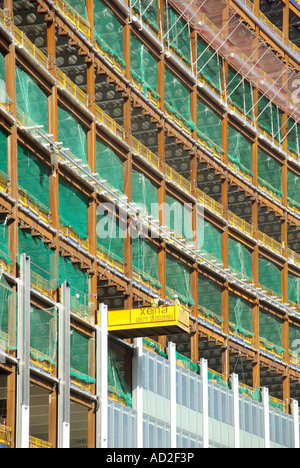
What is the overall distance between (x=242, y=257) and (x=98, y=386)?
25.4 meters

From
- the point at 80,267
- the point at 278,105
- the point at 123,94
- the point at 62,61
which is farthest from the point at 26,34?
the point at 278,105

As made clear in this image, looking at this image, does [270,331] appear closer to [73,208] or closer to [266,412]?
[266,412]

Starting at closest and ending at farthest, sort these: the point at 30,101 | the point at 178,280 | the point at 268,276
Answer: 1. the point at 30,101
2. the point at 178,280
3. the point at 268,276

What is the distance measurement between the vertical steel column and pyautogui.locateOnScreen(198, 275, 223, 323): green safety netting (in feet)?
53.5

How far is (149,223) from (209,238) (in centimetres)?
973

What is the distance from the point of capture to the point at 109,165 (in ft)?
245

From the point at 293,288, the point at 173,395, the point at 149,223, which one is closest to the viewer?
the point at 173,395

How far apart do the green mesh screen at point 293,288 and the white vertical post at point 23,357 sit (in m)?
39.2

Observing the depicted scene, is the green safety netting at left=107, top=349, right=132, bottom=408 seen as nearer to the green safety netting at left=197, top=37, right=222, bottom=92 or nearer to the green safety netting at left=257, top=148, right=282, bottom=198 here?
the green safety netting at left=197, top=37, right=222, bottom=92

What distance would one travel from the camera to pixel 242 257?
298 feet

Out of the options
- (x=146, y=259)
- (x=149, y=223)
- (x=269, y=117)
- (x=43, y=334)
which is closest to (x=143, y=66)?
(x=149, y=223)

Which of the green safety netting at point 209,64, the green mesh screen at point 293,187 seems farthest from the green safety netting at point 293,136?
the green safety netting at point 209,64

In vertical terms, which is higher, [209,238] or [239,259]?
[209,238]
